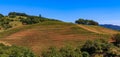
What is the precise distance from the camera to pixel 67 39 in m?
87.4

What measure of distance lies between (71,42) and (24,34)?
851 inches

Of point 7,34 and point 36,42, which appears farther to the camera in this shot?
point 7,34

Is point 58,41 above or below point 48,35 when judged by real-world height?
below

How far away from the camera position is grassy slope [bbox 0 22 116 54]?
82000 millimetres

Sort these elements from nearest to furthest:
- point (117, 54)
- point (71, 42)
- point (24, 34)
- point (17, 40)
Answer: point (117, 54), point (71, 42), point (17, 40), point (24, 34)

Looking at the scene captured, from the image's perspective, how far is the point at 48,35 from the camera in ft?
313

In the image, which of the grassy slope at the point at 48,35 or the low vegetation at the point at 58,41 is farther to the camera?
the grassy slope at the point at 48,35

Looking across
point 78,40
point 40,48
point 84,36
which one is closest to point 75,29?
point 84,36

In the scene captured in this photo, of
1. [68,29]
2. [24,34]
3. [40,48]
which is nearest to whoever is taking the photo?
[40,48]

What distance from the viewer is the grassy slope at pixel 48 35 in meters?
82.0

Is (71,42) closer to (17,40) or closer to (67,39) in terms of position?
(67,39)

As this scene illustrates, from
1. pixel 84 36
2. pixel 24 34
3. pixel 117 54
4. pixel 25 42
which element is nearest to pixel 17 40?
pixel 25 42

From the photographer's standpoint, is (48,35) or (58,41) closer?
(58,41)

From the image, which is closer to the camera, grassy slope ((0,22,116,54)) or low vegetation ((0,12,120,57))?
low vegetation ((0,12,120,57))
